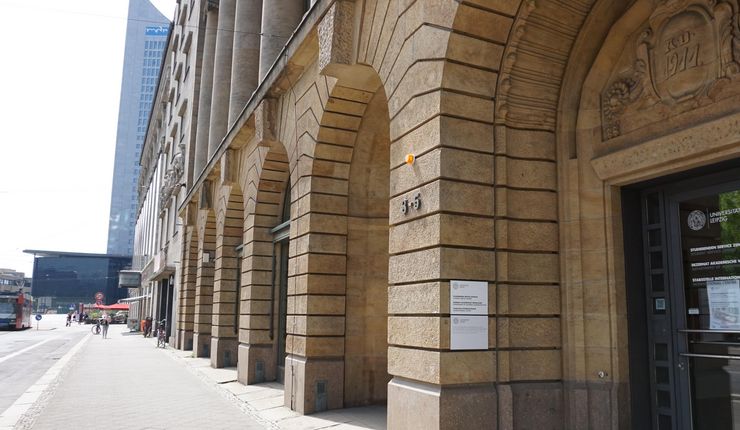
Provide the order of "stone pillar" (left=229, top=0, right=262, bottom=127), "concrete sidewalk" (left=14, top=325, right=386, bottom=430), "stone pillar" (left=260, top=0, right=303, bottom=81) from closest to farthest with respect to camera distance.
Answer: "concrete sidewalk" (left=14, top=325, right=386, bottom=430) → "stone pillar" (left=260, top=0, right=303, bottom=81) → "stone pillar" (left=229, top=0, right=262, bottom=127)

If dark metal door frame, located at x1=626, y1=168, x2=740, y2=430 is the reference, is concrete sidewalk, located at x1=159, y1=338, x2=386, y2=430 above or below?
below

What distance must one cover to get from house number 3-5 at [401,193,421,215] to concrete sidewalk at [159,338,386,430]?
3.98 m

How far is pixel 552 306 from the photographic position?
23.2ft

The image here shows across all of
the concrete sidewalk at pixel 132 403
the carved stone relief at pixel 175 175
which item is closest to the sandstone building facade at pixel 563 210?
the concrete sidewalk at pixel 132 403

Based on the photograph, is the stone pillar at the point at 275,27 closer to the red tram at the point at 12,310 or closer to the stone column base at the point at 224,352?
the stone column base at the point at 224,352

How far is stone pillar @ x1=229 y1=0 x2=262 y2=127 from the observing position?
18.8m

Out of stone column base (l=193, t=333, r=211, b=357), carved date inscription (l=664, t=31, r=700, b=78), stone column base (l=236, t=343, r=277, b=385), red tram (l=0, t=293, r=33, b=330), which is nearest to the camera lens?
carved date inscription (l=664, t=31, r=700, b=78)

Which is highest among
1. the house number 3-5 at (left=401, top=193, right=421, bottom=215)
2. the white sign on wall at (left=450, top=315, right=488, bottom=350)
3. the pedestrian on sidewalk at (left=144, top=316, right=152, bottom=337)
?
the house number 3-5 at (left=401, top=193, right=421, bottom=215)

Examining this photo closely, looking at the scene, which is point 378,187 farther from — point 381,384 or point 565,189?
point 565,189

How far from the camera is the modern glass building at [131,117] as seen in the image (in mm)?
171625

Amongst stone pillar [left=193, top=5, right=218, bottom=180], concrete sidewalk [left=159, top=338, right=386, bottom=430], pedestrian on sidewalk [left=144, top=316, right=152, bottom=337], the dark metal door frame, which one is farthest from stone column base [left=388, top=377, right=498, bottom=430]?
pedestrian on sidewalk [left=144, top=316, right=152, bottom=337]

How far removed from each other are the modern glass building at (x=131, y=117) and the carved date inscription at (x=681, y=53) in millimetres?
179440

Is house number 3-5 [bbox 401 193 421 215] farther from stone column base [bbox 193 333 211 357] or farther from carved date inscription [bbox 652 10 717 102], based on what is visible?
stone column base [bbox 193 333 211 357]

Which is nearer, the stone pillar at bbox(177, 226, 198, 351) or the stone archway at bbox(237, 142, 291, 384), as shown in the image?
the stone archway at bbox(237, 142, 291, 384)
